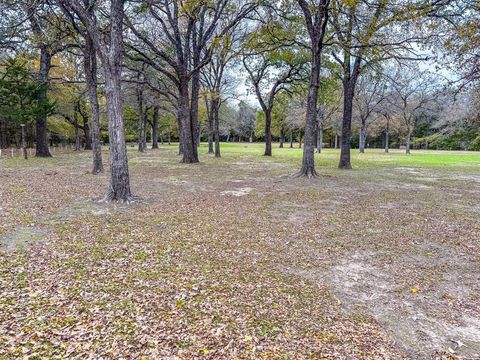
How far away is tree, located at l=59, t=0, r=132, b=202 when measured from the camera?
7805mm

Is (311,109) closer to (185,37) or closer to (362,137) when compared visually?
(185,37)

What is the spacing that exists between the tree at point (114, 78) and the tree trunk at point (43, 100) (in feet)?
40.2

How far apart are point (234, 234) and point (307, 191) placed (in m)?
5.10

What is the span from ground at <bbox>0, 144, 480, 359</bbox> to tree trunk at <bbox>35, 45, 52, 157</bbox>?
13515 millimetres

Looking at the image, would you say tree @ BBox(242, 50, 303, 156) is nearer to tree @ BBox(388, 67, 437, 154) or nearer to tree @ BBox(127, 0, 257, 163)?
tree @ BBox(127, 0, 257, 163)

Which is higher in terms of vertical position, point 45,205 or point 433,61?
point 433,61

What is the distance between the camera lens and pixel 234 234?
607cm

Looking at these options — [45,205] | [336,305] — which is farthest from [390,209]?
[45,205]

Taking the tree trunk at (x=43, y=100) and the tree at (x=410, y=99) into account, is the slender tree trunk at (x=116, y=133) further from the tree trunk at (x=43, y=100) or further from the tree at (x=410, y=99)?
the tree at (x=410, y=99)

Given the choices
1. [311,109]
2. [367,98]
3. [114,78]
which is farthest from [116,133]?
[367,98]

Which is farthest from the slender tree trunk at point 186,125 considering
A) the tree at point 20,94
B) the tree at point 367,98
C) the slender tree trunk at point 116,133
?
the tree at point 367,98

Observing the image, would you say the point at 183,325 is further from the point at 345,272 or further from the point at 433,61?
the point at 433,61

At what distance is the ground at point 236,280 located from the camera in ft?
9.41

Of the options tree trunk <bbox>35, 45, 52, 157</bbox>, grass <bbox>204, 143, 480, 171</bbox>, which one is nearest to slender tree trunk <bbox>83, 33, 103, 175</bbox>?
tree trunk <bbox>35, 45, 52, 157</bbox>
